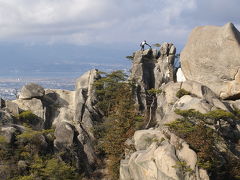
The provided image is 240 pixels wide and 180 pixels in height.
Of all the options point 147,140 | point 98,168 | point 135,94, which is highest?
point 135,94

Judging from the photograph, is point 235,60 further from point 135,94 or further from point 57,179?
point 57,179

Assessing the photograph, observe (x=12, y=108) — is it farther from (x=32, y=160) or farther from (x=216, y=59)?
(x=216, y=59)

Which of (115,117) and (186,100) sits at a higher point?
(186,100)

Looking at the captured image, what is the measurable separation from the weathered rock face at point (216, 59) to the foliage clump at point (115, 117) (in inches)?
296

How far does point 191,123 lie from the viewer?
1305 inches

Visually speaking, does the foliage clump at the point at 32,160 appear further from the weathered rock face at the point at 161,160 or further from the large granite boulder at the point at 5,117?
the weathered rock face at the point at 161,160

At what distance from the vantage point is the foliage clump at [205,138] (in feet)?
101

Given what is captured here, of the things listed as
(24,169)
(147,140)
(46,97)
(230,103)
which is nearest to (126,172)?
(147,140)

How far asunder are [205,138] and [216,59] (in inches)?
548

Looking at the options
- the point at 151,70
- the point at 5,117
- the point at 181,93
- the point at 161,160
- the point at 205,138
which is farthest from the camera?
the point at 151,70

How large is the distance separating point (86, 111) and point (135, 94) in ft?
18.8

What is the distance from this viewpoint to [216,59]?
4356 cm

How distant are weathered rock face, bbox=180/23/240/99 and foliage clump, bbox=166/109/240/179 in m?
8.69

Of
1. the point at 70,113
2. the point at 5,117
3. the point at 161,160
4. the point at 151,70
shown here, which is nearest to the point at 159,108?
the point at 151,70
